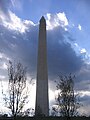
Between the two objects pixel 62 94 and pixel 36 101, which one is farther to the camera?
pixel 36 101

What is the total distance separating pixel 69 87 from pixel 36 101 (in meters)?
31.5

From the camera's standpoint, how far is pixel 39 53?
6272 cm

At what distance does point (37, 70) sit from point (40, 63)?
5.65 feet

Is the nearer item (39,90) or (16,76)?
(16,76)

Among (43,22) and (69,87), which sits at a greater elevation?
(43,22)

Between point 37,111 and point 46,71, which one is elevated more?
point 46,71

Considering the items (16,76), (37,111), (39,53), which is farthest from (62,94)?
(39,53)

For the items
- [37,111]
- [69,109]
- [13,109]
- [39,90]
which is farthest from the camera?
[39,90]

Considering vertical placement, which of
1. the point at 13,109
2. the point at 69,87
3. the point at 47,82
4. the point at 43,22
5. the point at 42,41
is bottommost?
the point at 13,109

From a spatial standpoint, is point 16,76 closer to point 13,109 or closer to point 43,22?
point 13,109

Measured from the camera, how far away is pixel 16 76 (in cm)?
2555

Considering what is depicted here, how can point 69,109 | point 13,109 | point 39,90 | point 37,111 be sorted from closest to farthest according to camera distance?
point 13,109 < point 69,109 < point 37,111 < point 39,90

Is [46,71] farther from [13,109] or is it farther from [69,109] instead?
[13,109]

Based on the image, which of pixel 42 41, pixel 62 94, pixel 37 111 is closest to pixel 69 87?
pixel 62 94
